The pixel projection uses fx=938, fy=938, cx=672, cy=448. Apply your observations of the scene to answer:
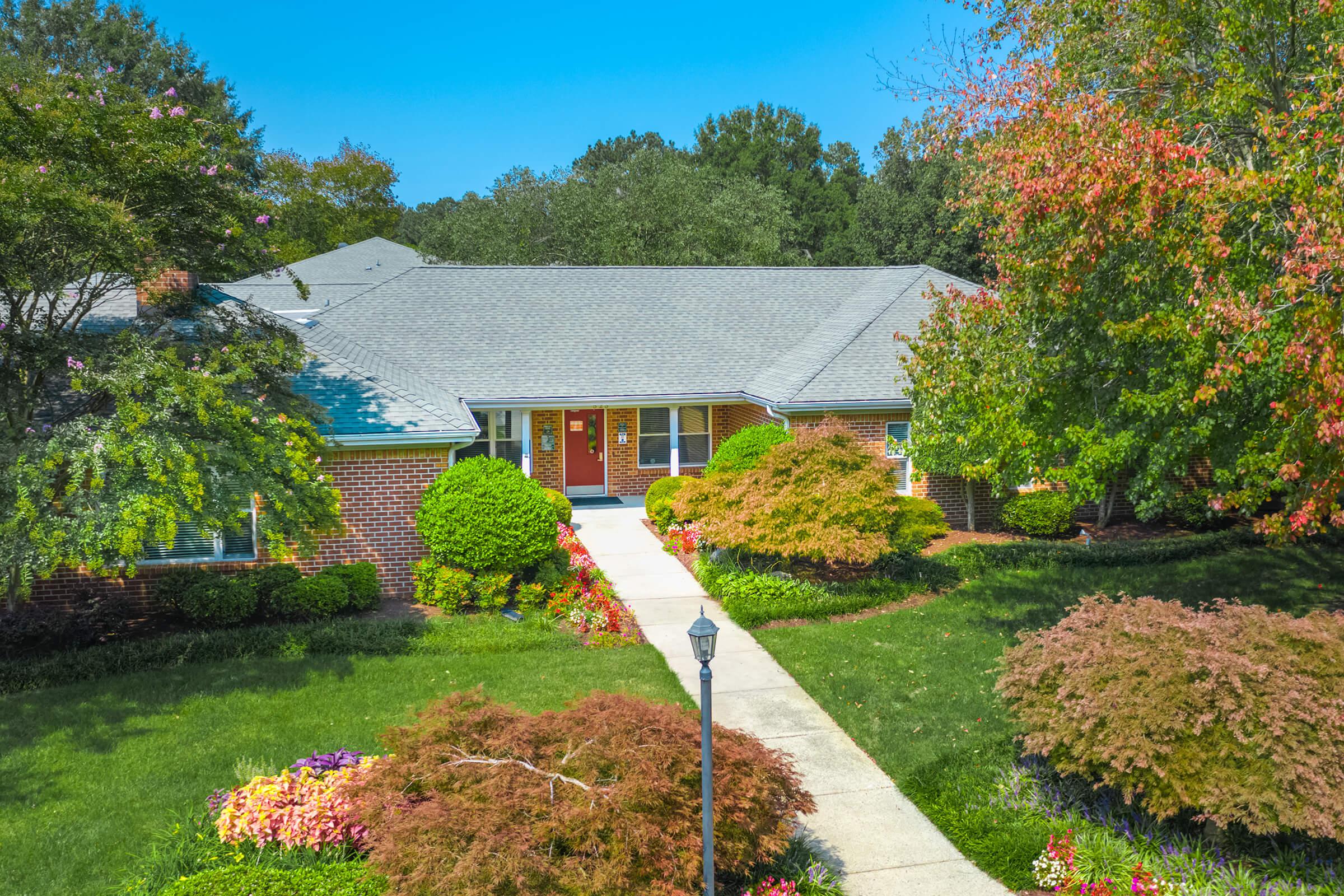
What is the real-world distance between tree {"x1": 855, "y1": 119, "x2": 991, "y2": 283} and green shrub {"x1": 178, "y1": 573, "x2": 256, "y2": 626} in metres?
31.2

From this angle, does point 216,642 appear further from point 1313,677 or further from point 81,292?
point 1313,677

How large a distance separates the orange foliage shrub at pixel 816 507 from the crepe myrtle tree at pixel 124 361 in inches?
236

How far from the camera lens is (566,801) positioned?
5785 mm

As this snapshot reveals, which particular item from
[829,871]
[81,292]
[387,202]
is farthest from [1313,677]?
[387,202]

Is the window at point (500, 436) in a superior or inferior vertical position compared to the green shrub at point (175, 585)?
superior

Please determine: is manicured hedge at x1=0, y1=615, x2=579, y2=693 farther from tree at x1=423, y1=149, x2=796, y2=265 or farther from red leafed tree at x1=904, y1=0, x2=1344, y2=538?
tree at x1=423, y1=149, x2=796, y2=265

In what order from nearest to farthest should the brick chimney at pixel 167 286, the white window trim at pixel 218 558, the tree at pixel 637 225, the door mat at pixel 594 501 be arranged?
the brick chimney at pixel 167 286
the white window trim at pixel 218 558
the door mat at pixel 594 501
the tree at pixel 637 225

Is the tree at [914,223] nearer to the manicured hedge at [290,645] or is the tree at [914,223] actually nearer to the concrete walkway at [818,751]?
the concrete walkway at [818,751]

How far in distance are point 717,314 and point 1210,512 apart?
1202cm

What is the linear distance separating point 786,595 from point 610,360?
9292mm

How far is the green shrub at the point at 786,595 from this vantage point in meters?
13.4

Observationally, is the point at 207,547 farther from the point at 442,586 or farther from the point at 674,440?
the point at 674,440

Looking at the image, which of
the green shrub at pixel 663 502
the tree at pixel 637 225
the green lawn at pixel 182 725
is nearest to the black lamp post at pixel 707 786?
the green lawn at pixel 182 725

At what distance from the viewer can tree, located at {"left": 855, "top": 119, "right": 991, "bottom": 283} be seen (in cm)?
3988
